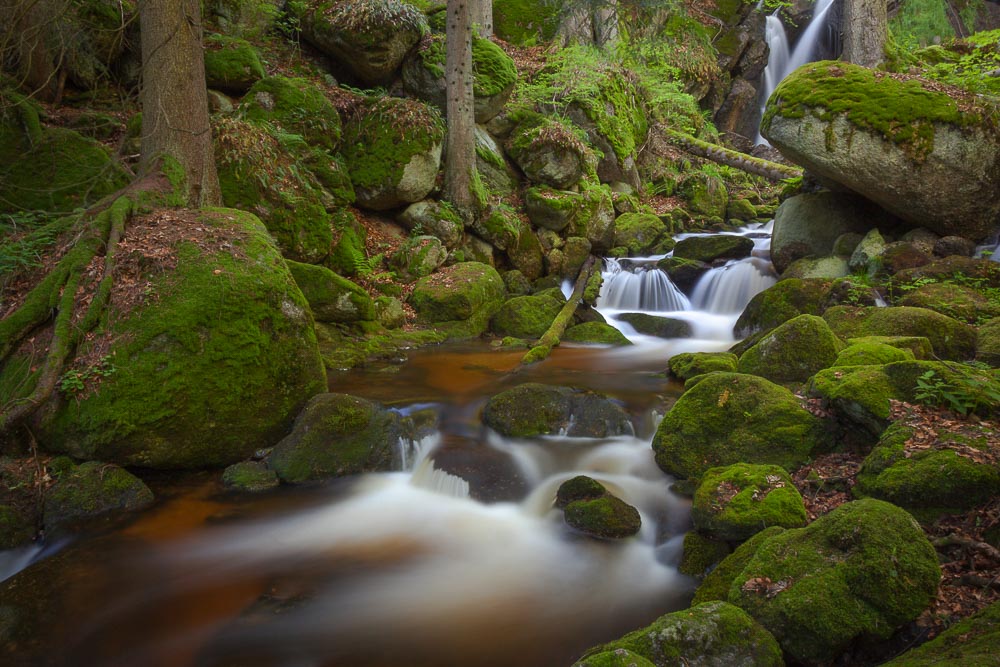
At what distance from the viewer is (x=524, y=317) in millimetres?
10008

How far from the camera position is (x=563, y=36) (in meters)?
16.2

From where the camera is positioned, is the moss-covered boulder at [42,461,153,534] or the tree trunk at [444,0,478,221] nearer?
the moss-covered boulder at [42,461,153,534]

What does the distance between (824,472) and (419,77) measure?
35.3 ft

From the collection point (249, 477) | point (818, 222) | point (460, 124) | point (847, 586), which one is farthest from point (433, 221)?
point (847, 586)

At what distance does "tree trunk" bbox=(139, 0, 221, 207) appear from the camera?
6.30 metres

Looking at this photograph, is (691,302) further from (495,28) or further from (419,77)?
(495,28)

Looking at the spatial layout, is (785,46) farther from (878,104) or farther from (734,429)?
(734,429)

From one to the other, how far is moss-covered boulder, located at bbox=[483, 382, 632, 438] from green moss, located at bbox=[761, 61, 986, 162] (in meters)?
6.18

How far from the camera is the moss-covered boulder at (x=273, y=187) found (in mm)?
8047

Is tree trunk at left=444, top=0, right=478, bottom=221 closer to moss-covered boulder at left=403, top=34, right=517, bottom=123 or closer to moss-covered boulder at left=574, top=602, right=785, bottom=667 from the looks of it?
moss-covered boulder at left=403, top=34, right=517, bottom=123

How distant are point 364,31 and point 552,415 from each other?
8675 millimetres

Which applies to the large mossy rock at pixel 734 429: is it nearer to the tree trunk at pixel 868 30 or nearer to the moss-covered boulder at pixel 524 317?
the moss-covered boulder at pixel 524 317

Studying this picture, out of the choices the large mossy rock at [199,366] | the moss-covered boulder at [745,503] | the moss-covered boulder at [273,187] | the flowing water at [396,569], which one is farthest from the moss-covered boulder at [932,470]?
the moss-covered boulder at [273,187]

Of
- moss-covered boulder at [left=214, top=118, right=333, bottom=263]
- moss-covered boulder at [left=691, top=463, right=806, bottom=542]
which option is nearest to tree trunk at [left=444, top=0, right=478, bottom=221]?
moss-covered boulder at [left=214, top=118, right=333, bottom=263]
